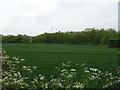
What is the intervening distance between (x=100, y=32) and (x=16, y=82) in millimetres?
41817

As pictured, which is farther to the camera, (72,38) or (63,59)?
(72,38)

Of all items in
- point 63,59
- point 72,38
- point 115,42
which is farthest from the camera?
point 72,38

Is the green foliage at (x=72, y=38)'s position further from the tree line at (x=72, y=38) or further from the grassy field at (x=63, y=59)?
the grassy field at (x=63, y=59)

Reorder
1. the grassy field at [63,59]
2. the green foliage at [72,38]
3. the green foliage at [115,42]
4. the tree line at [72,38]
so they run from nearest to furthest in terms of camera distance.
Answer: the grassy field at [63,59] < the green foliage at [115,42] < the tree line at [72,38] < the green foliage at [72,38]

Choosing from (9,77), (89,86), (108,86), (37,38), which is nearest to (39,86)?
(9,77)

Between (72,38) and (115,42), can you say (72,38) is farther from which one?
(115,42)

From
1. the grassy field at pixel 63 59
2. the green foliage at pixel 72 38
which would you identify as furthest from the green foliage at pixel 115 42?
the green foliage at pixel 72 38

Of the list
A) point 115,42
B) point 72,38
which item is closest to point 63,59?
point 115,42

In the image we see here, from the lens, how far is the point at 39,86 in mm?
4180

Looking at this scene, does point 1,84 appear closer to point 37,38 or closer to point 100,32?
point 100,32

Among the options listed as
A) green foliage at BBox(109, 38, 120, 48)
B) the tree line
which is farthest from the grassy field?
the tree line

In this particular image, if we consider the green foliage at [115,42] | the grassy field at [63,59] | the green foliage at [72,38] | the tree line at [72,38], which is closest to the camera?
the grassy field at [63,59]

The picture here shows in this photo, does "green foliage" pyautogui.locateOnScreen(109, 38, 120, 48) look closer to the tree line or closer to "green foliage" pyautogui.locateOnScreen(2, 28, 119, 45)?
the tree line

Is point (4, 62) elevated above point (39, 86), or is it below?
above
